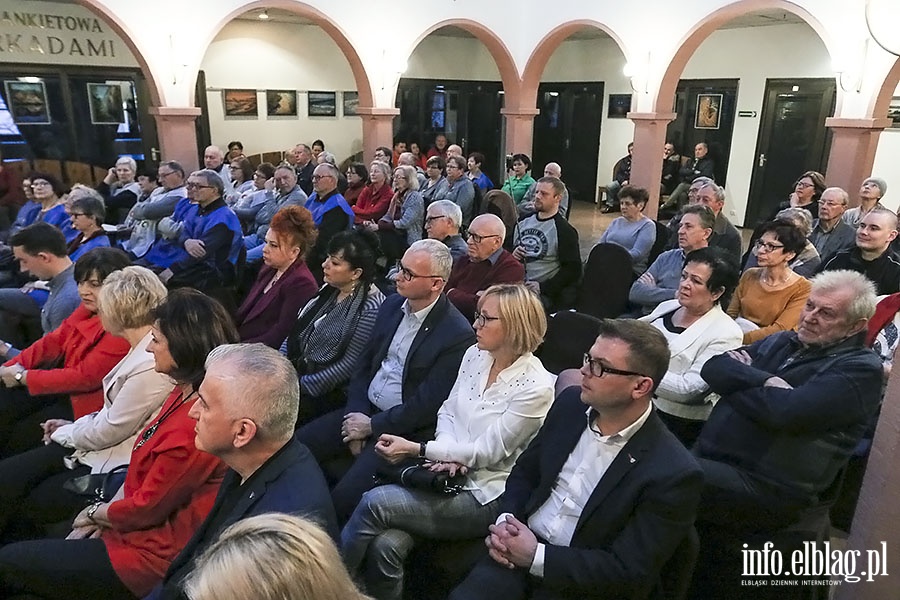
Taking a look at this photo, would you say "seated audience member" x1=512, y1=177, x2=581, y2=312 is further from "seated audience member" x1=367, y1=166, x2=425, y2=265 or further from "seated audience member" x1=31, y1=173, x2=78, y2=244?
"seated audience member" x1=31, y1=173, x2=78, y2=244

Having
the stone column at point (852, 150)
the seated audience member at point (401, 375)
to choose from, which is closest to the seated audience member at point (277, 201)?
the seated audience member at point (401, 375)

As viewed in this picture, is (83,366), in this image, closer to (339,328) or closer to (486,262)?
(339,328)

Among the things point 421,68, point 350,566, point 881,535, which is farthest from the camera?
point 421,68

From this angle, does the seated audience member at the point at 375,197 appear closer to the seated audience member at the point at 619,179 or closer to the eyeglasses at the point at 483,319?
the eyeglasses at the point at 483,319

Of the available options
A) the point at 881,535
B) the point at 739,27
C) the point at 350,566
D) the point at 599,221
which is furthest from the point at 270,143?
the point at 881,535

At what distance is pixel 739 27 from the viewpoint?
10.3 m

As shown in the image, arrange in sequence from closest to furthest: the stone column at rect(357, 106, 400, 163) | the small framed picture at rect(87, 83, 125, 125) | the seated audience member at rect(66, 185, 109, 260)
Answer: the seated audience member at rect(66, 185, 109, 260) < the stone column at rect(357, 106, 400, 163) < the small framed picture at rect(87, 83, 125, 125)

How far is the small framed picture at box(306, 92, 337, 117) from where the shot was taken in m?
11.5

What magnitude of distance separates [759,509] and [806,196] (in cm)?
417

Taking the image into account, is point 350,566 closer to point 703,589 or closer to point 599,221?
point 703,589

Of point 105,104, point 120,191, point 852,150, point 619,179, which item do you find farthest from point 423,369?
point 105,104

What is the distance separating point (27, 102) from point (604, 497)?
10145 millimetres

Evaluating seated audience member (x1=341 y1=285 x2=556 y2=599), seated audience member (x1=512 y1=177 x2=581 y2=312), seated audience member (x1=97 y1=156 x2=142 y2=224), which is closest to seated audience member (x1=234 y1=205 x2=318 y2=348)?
seated audience member (x1=341 y1=285 x2=556 y2=599)

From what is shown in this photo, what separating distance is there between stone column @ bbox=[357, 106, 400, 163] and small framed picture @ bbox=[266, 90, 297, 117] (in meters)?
2.75
